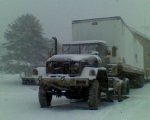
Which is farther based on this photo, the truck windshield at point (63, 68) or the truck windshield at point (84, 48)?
the truck windshield at point (84, 48)

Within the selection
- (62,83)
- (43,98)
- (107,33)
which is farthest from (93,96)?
(107,33)

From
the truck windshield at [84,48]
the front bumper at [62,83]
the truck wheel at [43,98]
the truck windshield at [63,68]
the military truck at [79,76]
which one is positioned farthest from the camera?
the truck windshield at [84,48]

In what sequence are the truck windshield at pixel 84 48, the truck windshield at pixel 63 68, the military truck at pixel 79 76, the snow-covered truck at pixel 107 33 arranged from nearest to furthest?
the military truck at pixel 79 76, the truck windshield at pixel 63 68, the truck windshield at pixel 84 48, the snow-covered truck at pixel 107 33

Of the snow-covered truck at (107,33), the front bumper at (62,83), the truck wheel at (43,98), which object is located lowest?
the truck wheel at (43,98)

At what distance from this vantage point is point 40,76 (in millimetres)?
14523

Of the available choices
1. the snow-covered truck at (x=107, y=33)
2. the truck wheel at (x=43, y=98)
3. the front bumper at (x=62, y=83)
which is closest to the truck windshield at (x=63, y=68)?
the front bumper at (x=62, y=83)

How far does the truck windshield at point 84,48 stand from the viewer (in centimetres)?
1648

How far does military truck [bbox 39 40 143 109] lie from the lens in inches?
552

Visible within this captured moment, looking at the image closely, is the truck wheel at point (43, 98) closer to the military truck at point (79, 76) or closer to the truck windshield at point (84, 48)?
the military truck at point (79, 76)

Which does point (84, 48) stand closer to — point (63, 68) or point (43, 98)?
point (63, 68)

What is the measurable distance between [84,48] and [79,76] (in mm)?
2752

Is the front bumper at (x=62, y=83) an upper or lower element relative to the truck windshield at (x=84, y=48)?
lower

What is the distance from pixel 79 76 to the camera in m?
14.0

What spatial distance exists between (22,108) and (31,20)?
3421cm
